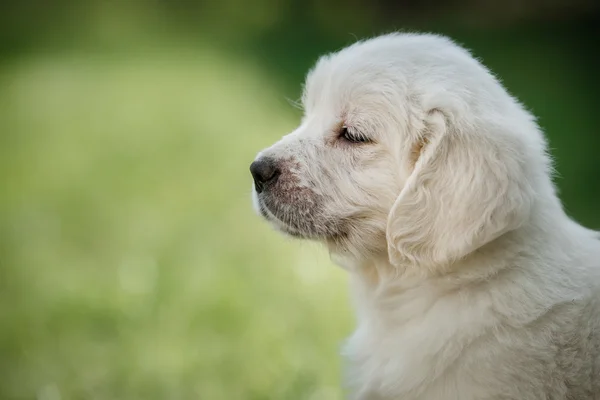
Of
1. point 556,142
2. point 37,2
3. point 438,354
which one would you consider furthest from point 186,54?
point 438,354

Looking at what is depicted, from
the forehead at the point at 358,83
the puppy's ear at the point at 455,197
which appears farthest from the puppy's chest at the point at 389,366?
the forehead at the point at 358,83

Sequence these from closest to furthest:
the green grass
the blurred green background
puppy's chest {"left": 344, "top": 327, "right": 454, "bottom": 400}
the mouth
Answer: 1. puppy's chest {"left": 344, "top": 327, "right": 454, "bottom": 400}
2. the mouth
3. the green grass
4. the blurred green background

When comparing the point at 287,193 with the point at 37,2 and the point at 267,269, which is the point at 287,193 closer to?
the point at 267,269

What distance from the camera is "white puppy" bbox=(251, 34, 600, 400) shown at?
2480 mm

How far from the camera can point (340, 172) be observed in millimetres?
2777

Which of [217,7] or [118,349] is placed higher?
[217,7]

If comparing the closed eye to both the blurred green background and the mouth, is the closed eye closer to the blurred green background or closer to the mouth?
the mouth

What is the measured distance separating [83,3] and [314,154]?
653 cm

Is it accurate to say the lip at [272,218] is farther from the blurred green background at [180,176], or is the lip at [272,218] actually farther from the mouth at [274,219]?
the blurred green background at [180,176]

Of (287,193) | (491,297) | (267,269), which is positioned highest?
(267,269)

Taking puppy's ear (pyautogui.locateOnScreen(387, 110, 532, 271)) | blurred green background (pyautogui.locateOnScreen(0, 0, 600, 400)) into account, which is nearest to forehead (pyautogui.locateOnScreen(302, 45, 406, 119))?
puppy's ear (pyautogui.locateOnScreen(387, 110, 532, 271))

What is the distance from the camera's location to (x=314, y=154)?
2.83 m

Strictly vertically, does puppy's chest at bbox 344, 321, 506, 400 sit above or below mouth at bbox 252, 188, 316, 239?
below

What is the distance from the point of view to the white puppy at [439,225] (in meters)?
Result: 2.48
